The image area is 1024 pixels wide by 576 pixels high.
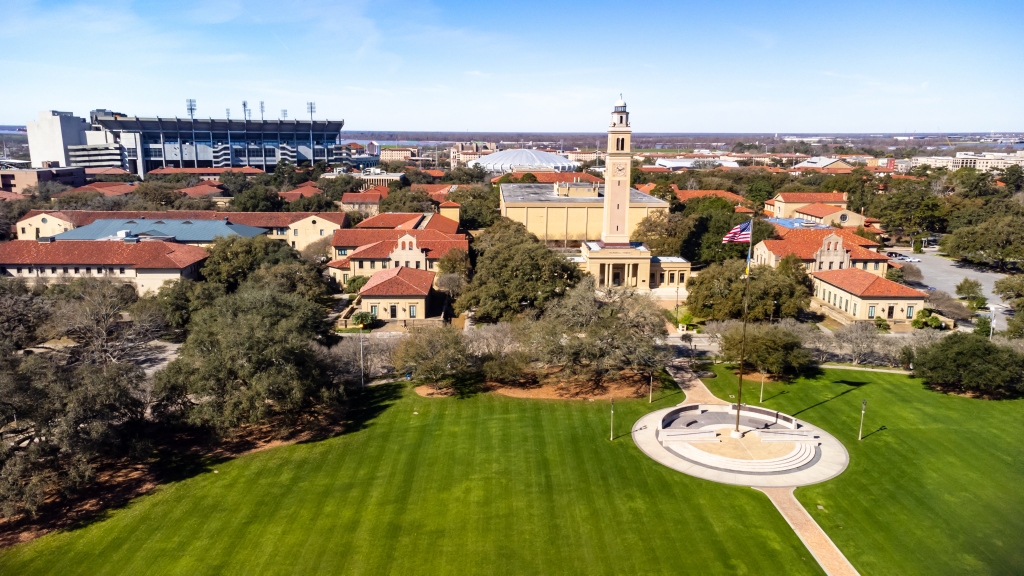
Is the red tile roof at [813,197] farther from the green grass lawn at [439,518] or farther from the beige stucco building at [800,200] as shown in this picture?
the green grass lawn at [439,518]

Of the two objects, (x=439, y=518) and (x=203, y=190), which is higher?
(x=203, y=190)

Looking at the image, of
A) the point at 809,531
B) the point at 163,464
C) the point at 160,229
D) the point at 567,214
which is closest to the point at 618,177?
the point at 567,214

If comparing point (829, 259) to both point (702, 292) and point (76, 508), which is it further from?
point (76, 508)

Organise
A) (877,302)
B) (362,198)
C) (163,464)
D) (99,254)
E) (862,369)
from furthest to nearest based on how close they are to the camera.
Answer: (362,198) → (99,254) → (877,302) → (862,369) → (163,464)

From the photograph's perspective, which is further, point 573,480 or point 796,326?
point 796,326

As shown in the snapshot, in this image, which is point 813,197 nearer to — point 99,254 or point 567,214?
point 567,214

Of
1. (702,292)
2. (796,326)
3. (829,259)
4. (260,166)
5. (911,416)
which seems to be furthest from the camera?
(260,166)

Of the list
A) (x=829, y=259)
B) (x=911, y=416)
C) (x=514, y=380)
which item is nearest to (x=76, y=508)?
(x=514, y=380)
